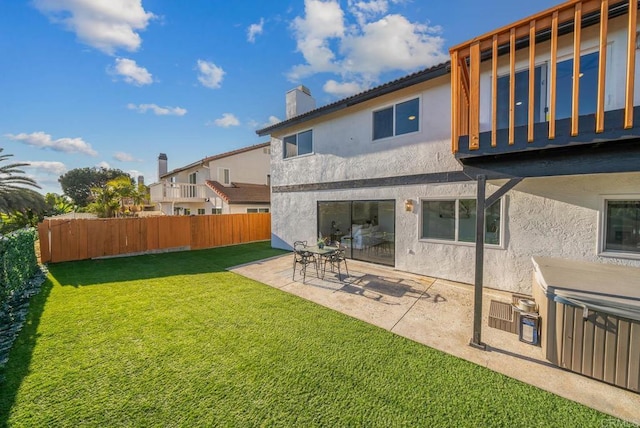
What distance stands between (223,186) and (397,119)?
1472 cm

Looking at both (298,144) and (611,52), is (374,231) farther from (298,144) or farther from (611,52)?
(611,52)

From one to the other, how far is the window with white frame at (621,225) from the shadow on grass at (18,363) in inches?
384

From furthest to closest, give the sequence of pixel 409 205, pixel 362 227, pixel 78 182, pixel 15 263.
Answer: pixel 78 182, pixel 362 227, pixel 409 205, pixel 15 263

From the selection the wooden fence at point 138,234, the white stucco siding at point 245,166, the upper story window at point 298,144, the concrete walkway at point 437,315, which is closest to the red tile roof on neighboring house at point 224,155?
the white stucco siding at point 245,166

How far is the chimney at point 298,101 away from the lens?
1205cm

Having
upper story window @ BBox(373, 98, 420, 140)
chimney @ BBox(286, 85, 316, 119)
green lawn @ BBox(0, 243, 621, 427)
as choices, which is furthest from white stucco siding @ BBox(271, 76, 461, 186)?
green lawn @ BBox(0, 243, 621, 427)

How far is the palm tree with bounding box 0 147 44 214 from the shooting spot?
9.48 m

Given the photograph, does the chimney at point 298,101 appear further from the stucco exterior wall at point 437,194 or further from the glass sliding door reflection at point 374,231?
the glass sliding door reflection at point 374,231

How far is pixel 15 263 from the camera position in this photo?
6.13m

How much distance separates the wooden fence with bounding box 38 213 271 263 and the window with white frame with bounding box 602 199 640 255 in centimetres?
1401

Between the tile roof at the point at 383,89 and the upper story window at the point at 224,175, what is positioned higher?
the tile roof at the point at 383,89

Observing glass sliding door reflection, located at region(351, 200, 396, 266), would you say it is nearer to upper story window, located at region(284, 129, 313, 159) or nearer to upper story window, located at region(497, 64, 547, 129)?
upper story window, located at region(284, 129, 313, 159)

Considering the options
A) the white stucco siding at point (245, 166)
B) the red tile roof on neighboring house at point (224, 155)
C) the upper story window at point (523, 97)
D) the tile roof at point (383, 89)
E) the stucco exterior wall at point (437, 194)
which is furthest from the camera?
the white stucco siding at point (245, 166)

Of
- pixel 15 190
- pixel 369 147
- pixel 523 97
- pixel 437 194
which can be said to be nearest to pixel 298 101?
pixel 369 147
